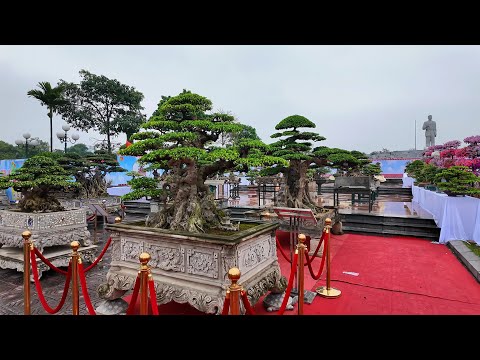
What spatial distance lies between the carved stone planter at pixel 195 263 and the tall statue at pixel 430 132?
28.5 m

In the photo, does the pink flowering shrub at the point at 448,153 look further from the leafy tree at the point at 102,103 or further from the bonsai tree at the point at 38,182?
the leafy tree at the point at 102,103

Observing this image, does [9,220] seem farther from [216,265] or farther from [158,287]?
[216,265]

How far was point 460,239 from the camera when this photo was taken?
6.28 m

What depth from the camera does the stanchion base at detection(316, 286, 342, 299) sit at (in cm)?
394

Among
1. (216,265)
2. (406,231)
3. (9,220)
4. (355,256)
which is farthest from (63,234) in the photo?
(406,231)

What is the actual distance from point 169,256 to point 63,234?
3163 mm

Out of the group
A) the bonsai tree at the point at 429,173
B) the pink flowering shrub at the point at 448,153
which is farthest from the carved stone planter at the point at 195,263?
the bonsai tree at the point at 429,173

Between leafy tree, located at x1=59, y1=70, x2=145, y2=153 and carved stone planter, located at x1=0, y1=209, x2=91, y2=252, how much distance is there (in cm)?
1454

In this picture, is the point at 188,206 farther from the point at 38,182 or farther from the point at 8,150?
the point at 8,150

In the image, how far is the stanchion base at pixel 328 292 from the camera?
155 inches

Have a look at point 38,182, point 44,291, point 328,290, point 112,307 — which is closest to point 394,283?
point 328,290

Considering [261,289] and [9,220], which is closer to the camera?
[261,289]

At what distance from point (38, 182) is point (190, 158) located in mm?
3545

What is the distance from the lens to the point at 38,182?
16.7 ft
